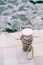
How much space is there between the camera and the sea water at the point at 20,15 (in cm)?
285

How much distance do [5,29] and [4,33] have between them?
0.21 m

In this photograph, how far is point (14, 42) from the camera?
2.33m

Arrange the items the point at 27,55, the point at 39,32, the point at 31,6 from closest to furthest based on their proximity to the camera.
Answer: the point at 27,55
the point at 39,32
the point at 31,6

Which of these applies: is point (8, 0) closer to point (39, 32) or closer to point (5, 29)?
point (5, 29)

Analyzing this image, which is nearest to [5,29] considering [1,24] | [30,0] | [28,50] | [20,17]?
[1,24]

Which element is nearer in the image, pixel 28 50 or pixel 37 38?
pixel 28 50

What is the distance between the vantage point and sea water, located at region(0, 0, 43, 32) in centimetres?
285

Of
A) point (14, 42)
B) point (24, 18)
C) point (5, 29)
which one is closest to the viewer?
point (14, 42)

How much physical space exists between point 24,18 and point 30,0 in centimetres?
59

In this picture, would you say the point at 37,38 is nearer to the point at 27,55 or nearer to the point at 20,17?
the point at 27,55

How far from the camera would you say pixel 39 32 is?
2498 mm

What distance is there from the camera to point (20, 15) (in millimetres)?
3135

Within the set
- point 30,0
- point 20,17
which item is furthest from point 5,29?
point 30,0

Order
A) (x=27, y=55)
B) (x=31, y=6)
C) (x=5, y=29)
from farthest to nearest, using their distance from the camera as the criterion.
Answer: (x=31, y=6) < (x=5, y=29) < (x=27, y=55)
